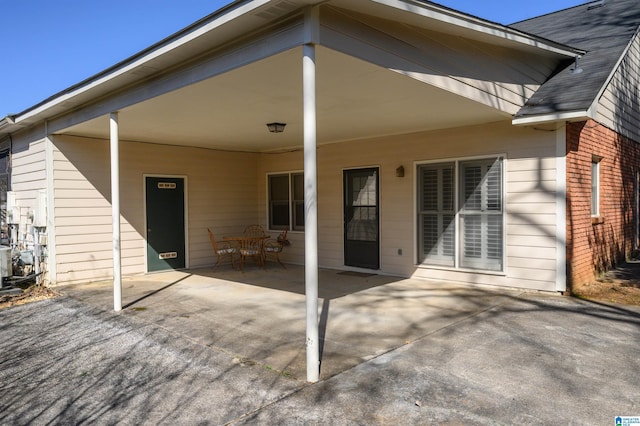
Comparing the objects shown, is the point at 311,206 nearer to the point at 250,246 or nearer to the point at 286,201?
the point at 250,246

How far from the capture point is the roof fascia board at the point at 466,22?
3.49 metres

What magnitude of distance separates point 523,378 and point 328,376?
57.4 inches

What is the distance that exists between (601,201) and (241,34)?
6.61m

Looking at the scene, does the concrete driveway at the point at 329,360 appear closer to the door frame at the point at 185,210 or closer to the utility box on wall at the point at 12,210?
the door frame at the point at 185,210

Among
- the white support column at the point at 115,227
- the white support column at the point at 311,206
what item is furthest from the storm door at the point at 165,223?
the white support column at the point at 311,206

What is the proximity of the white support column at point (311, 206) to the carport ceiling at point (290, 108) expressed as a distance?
0.91 ft

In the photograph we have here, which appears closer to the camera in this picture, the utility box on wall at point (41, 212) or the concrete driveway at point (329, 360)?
the concrete driveway at point (329, 360)

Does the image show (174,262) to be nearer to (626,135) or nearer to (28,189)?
(28,189)

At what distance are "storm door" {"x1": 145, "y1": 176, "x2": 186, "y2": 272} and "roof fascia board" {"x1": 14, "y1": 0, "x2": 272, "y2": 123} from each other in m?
2.37

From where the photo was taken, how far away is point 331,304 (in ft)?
18.6

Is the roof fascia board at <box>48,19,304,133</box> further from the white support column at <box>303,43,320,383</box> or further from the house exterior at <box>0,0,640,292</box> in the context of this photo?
the white support column at <box>303,43,320,383</box>

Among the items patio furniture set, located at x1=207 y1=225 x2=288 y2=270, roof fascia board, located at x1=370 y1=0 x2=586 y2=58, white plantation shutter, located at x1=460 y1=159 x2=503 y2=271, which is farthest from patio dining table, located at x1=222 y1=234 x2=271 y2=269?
roof fascia board, located at x1=370 y1=0 x2=586 y2=58

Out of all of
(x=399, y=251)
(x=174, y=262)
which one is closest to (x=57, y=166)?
(x=174, y=262)

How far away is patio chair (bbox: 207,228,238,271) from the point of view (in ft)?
28.8
